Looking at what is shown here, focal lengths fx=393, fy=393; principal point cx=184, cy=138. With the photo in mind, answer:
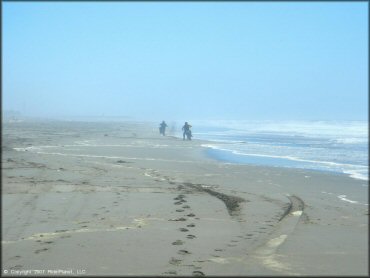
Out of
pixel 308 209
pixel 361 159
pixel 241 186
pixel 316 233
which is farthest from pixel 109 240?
pixel 361 159

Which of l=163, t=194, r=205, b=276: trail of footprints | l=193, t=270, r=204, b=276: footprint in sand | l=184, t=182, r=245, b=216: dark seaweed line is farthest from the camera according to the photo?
l=184, t=182, r=245, b=216: dark seaweed line

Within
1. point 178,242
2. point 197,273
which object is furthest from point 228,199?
point 197,273

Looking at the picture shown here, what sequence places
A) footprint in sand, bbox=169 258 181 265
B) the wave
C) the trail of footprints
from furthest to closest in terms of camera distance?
1. the wave
2. footprint in sand, bbox=169 258 181 265
3. the trail of footprints

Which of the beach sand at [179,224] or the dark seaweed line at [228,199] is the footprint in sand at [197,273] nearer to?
the beach sand at [179,224]

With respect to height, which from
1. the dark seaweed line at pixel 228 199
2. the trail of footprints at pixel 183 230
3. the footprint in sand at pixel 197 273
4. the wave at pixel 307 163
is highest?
the wave at pixel 307 163

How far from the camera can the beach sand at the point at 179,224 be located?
18.6 ft

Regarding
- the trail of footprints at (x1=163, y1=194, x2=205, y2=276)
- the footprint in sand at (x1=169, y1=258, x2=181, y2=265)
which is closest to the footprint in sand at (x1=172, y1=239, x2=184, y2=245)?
the trail of footprints at (x1=163, y1=194, x2=205, y2=276)

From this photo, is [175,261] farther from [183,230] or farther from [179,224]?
[179,224]

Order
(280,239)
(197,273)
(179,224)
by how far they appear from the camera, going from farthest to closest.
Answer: (179,224), (280,239), (197,273)

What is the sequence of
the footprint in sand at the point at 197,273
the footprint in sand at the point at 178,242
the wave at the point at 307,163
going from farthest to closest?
the wave at the point at 307,163 → the footprint in sand at the point at 178,242 → the footprint in sand at the point at 197,273

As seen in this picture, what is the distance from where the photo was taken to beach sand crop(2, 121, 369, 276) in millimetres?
5677

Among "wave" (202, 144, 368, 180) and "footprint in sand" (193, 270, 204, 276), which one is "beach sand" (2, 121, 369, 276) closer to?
"footprint in sand" (193, 270, 204, 276)

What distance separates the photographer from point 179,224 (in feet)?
26.4

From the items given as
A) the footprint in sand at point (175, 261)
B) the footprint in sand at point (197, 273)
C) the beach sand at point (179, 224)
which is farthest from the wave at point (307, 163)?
the footprint in sand at point (197, 273)
